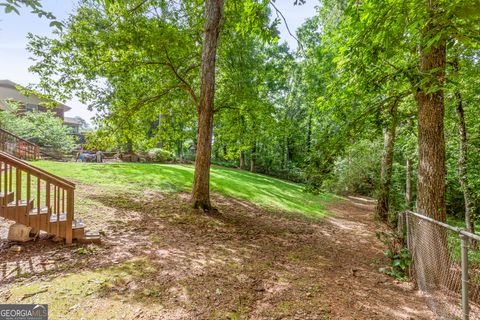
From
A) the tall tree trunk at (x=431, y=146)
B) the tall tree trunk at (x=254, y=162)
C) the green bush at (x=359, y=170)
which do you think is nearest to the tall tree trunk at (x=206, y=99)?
the tall tree trunk at (x=431, y=146)

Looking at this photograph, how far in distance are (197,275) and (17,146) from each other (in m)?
16.2

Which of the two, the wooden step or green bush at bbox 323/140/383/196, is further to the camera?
green bush at bbox 323/140/383/196

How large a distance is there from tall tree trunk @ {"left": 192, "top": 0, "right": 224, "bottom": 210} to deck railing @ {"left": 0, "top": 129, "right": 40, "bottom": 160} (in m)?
12.5

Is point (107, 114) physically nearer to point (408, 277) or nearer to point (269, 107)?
point (269, 107)

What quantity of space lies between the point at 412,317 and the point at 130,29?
889 cm

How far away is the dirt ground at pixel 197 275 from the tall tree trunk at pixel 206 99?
1.03 meters

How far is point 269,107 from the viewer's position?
8742 mm

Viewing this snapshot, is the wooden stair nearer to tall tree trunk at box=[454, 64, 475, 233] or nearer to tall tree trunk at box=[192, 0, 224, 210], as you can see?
tall tree trunk at box=[192, 0, 224, 210]

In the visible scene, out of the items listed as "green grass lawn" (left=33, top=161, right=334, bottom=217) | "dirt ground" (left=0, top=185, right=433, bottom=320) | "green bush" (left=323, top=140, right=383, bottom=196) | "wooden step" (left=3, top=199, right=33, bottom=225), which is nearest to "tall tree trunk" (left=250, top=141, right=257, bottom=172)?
"green bush" (left=323, top=140, right=383, bottom=196)

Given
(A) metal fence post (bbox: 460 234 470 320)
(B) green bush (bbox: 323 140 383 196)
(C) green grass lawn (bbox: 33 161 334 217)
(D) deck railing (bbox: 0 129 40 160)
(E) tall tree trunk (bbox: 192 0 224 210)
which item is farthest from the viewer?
(B) green bush (bbox: 323 140 383 196)

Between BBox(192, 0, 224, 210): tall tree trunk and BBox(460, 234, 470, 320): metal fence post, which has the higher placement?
BBox(192, 0, 224, 210): tall tree trunk

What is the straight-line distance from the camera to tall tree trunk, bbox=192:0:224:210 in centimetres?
690

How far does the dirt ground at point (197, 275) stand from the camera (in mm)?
2936

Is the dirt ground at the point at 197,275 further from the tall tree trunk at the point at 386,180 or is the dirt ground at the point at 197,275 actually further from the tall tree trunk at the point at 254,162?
the tall tree trunk at the point at 254,162
